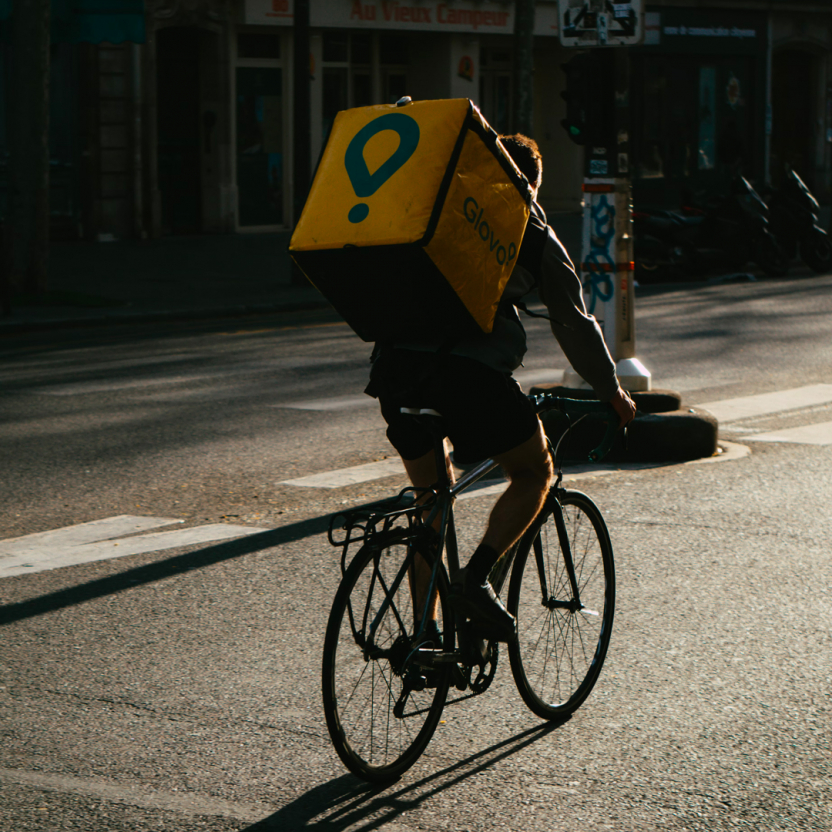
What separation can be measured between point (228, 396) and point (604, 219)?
3.01 metres

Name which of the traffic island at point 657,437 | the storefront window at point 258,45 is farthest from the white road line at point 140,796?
the storefront window at point 258,45

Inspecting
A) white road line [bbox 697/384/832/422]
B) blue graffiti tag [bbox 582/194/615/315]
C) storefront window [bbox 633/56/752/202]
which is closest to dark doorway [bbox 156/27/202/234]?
storefront window [bbox 633/56/752/202]

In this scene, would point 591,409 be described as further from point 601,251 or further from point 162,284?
point 162,284

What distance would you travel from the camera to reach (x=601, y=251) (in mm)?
9125

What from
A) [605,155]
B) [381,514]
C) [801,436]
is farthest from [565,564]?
[605,155]

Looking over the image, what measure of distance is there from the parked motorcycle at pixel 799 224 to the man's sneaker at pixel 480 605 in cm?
1780

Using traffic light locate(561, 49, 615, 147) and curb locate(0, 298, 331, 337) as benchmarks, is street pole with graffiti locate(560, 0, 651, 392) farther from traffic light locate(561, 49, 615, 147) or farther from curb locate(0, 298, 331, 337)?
curb locate(0, 298, 331, 337)

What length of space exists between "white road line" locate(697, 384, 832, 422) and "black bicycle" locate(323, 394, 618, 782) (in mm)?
5557

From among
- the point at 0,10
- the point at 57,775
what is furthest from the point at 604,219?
the point at 0,10

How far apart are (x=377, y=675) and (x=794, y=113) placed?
35.9m

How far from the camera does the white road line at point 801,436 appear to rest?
8734mm

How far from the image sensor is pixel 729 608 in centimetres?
532

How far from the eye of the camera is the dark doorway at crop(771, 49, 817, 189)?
36844 mm

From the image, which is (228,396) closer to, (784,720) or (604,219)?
(604,219)
